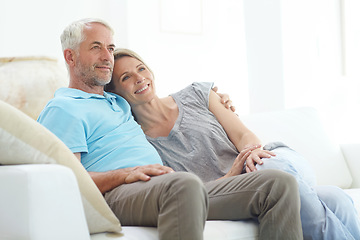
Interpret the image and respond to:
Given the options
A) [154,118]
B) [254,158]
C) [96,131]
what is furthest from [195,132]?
[96,131]

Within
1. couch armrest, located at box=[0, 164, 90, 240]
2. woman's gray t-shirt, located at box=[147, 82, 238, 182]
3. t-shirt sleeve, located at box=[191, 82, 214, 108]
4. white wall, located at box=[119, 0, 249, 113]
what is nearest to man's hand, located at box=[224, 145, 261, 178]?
woman's gray t-shirt, located at box=[147, 82, 238, 182]

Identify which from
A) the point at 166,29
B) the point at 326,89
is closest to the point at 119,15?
the point at 166,29

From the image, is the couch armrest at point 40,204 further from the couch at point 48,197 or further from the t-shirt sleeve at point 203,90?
the t-shirt sleeve at point 203,90

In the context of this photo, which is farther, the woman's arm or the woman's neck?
the woman's neck

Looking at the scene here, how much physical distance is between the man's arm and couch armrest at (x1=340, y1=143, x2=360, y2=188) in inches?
51.4

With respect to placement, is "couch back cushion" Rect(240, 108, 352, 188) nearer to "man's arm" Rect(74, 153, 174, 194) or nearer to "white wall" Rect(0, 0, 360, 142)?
"man's arm" Rect(74, 153, 174, 194)

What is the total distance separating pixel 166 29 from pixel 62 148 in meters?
3.58

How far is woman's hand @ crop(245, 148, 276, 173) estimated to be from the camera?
5.76 feet

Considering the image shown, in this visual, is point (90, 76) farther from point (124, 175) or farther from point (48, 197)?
point (48, 197)

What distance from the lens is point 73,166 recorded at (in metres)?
1.28

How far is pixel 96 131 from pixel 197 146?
428 mm

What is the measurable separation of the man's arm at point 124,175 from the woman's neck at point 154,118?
1.44ft

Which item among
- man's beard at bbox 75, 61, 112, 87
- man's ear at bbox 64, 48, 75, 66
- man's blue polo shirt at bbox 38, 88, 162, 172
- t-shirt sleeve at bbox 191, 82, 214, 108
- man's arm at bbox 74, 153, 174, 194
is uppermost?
man's ear at bbox 64, 48, 75, 66

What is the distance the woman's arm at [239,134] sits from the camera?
1.79m
